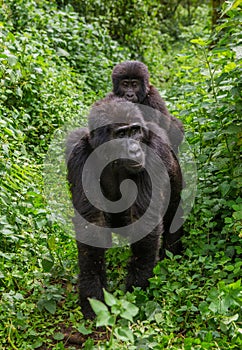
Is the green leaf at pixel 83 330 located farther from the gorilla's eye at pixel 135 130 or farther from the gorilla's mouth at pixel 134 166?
the gorilla's eye at pixel 135 130

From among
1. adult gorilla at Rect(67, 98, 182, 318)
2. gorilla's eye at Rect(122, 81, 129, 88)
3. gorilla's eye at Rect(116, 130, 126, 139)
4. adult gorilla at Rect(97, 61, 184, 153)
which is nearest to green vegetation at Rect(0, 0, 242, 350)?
adult gorilla at Rect(67, 98, 182, 318)

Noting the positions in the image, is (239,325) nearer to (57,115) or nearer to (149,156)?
(149,156)

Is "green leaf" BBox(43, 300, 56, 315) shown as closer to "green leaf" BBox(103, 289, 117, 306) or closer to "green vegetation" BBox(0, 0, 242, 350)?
"green vegetation" BBox(0, 0, 242, 350)

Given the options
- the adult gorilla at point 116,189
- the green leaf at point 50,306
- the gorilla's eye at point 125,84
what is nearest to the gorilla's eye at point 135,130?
the adult gorilla at point 116,189

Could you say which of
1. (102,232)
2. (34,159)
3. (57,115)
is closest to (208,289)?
(102,232)

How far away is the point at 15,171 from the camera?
429cm

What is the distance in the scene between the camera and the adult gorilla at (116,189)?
3.56 metres

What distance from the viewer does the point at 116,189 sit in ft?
12.4

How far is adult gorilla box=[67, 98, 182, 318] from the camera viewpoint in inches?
140

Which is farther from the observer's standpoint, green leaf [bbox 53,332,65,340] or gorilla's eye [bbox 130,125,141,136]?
gorilla's eye [bbox 130,125,141,136]

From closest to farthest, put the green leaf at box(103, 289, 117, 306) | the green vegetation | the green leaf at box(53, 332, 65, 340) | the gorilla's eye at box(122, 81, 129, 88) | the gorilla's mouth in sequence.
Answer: the green leaf at box(103, 289, 117, 306), the green vegetation, the green leaf at box(53, 332, 65, 340), the gorilla's mouth, the gorilla's eye at box(122, 81, 129, 88)

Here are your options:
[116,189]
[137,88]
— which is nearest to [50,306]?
[116,189]

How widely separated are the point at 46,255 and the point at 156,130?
100 centimetres

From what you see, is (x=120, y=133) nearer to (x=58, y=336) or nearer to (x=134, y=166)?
(x=134, y=166)
